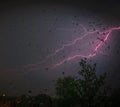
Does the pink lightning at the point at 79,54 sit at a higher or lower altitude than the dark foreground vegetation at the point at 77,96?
higher

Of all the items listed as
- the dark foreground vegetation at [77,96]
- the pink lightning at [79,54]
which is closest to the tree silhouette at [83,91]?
the dark foreground vegetation at [77,96]

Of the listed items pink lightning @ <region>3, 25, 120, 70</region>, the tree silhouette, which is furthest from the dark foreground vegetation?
pink lightning @ <region>3, 25, 120, 70</region>

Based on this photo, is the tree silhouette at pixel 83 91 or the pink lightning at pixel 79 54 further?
the pink lightning at pixel 79 54

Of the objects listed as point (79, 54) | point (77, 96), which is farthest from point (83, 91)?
point (79, 54)

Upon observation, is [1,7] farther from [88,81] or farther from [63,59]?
[88,81]

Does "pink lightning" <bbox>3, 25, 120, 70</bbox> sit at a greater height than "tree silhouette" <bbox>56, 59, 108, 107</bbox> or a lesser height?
greater

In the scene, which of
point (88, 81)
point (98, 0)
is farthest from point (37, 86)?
point (98, 0)

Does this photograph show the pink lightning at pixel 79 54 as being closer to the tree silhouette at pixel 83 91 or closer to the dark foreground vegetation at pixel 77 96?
the dark foreground vegetation at pixel 77 96

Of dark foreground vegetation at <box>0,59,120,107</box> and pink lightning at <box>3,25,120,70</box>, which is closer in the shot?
dark foreground vegetation at <box>0,59,120,107</box>

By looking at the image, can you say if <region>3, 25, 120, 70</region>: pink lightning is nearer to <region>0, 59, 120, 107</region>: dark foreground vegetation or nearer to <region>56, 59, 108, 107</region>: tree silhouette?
<region>0, 59, 120, 107</region>: dark foreground vegetation
